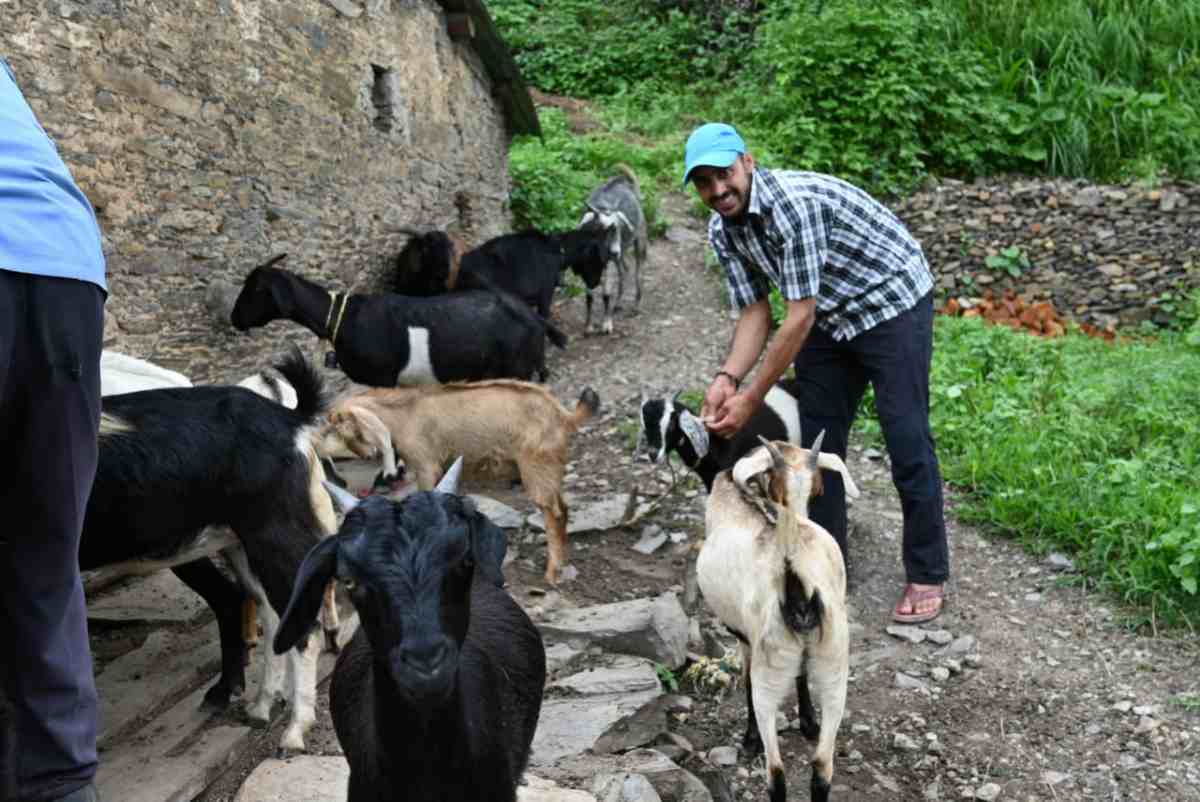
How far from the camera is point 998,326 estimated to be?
377 inches

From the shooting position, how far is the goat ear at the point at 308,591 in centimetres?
231

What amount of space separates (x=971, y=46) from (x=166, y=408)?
12.8 metres

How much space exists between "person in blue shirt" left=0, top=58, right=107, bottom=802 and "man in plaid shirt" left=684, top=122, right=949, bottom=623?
8.70 ft

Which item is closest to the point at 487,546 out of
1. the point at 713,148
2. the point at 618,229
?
the point at 713,148

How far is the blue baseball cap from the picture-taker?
412 cm

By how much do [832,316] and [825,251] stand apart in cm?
41

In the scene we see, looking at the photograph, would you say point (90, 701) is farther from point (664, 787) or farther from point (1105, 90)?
point (1105, 90)

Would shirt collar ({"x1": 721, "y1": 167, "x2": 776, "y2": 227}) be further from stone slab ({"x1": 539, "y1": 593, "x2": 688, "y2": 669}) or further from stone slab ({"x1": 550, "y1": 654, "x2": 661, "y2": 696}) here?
stone slab ({"x1": 550, "y1": 654, "x2": 661, "y2": 696})

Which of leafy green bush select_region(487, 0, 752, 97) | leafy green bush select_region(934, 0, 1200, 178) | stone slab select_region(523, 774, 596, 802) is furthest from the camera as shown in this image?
leafy green bush select_region(487, 0, 752, 97)

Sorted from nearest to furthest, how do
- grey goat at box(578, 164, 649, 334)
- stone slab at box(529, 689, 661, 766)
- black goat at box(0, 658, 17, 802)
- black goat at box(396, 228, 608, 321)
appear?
black goat at box(0, 658, 17, 802) < stone slab at box(529, 689, 661, 766) < black goat at box(396, 228, 608, 321) < grey goat at box(578, 164, 649, 334)

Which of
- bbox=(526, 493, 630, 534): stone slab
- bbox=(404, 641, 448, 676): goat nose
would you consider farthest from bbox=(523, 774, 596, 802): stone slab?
bbox=(526, 493, 630, 534): stone slab

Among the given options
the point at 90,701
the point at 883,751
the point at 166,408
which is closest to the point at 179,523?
the point at 166,408

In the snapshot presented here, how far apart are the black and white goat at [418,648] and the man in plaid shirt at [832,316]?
2.17 metres

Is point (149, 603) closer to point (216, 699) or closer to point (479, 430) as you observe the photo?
point (216, 699)
